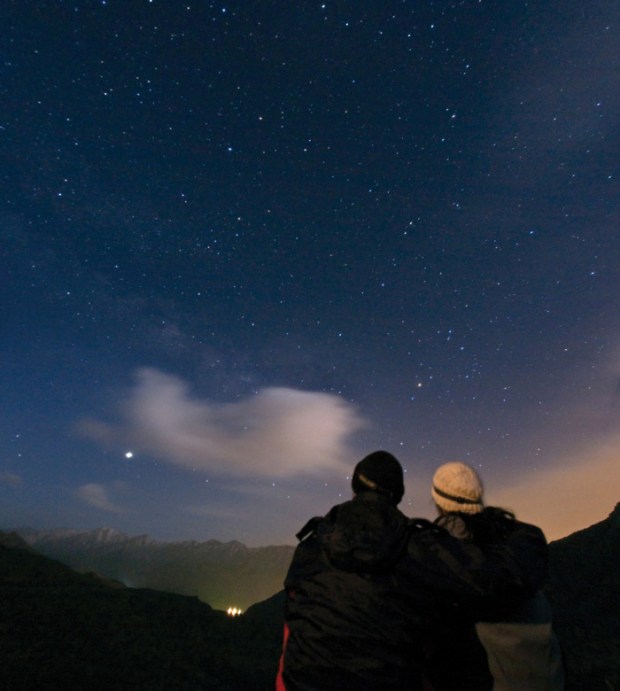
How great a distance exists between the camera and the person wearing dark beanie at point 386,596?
1906 mm

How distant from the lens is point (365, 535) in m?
2.07

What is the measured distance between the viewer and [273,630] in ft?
74.8

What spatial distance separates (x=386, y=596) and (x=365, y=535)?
0.30 metres

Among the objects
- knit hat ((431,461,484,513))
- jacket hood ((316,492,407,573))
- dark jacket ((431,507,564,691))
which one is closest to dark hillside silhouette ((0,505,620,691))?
dark jacket ((431,507,564,691))

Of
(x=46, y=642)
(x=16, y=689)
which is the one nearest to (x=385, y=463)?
(x=16, y=689)

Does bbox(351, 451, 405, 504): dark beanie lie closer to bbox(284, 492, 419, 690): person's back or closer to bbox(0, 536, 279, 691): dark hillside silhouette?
bbox(284, 492, 419, 690): person's back

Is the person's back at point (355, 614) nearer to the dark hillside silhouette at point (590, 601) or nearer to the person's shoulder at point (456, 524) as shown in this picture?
the person's shoulder at point (456, 524)

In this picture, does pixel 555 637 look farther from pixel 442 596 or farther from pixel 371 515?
pixel 371 515

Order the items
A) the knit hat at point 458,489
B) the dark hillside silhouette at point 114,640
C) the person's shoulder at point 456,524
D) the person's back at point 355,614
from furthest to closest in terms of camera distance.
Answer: the dark hillside silhouette at point 114,640 < the knit hat at point 458,489 < the person's shoulder at point 456,524 < the person's back at point 355,614

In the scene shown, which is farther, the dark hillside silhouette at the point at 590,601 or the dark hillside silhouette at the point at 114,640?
the dark hillside silhouette at the point at 590,601

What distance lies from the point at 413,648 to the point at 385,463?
974 mm

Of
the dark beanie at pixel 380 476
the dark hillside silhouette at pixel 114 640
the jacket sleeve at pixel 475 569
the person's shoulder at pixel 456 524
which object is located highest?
the dark beanie at pixel 380 476

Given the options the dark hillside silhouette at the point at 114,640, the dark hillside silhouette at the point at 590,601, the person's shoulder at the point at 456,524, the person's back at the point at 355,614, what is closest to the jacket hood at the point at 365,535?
the person's back at the point at 355,614

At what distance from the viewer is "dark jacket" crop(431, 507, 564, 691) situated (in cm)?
200
